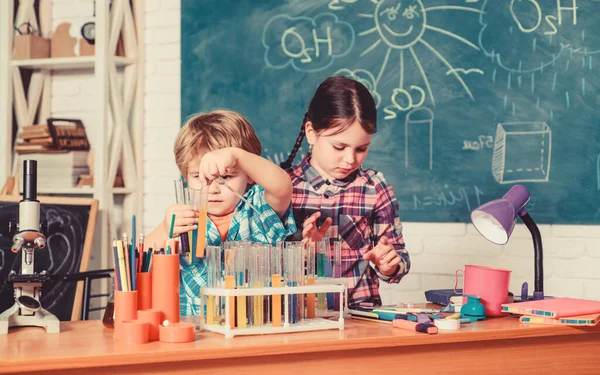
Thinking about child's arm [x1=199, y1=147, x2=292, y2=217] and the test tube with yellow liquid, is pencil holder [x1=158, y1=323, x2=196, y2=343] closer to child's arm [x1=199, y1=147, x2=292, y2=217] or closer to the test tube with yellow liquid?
the test tube with yellow liquid

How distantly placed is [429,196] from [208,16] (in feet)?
4.81

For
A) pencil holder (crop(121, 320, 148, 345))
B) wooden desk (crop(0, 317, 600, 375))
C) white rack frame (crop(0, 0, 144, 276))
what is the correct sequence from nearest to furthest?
1. wooden desk (crop(0, 317, 600, 375))
2. pencil holder (crop(121, 320, 148, 345))
3. white rack frame (crop(0, 0, 144, 276))

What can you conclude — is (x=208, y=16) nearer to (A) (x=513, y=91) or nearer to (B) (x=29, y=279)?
(A) (x=513, y=91)

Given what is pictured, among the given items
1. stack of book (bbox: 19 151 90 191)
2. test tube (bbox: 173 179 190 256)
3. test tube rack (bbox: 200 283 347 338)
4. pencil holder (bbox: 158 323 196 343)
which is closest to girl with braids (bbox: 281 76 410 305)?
test tube (bbox: 173 179 190 256)

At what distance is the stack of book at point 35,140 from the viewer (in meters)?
4.18

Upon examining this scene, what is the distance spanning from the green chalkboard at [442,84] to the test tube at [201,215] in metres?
1.85

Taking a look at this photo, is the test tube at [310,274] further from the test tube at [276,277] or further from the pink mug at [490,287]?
the pink mug at [490,287]

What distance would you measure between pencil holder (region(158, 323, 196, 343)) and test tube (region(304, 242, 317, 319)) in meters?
0.33

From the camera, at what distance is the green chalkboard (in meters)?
3.34

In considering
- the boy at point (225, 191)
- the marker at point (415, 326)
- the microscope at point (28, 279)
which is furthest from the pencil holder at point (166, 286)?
the marker at point (415, 326)

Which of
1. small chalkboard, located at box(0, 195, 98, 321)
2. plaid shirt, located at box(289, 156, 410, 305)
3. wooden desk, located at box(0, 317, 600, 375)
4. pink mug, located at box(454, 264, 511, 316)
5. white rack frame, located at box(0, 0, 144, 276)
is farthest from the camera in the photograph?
white rack frame, located at box(0, 0, 144, 276)

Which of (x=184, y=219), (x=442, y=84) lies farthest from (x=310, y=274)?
(x=442, y=84)

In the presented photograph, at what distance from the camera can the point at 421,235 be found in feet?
11.9

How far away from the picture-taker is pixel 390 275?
2.46 m
